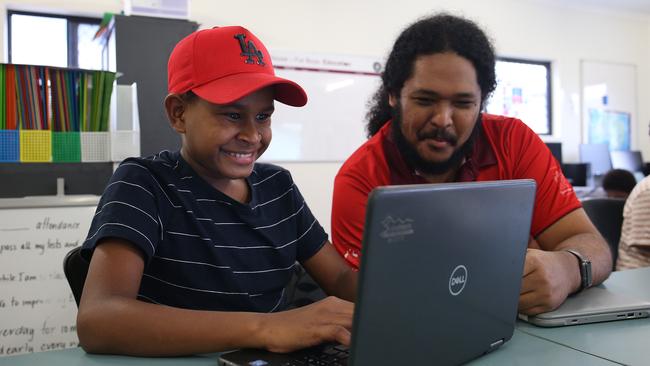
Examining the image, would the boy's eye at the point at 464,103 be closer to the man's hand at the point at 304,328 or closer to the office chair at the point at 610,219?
the man's hand at the point at 304,328

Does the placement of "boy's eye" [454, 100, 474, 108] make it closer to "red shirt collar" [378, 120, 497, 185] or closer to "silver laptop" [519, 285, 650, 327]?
"red shirt collar" [378, 120, 497, 185]

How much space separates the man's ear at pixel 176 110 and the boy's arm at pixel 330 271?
409 millimetres

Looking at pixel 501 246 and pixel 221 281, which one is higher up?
pixel 501 246

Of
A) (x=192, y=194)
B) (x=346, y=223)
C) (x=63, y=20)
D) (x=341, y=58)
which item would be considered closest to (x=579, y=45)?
(x=341, y=58)

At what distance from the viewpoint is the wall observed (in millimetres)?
4004

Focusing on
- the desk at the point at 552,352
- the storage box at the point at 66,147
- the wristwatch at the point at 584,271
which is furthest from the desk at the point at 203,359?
the storage box at the point at 66,147

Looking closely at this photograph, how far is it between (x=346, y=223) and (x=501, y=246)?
647 mm

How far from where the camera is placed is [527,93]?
534 cm

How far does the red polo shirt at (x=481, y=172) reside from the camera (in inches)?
52.9

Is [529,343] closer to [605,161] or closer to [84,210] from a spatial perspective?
[84,210]

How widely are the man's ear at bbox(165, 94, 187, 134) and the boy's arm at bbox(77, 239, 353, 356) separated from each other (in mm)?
417

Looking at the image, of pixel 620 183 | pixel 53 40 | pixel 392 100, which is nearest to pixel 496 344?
pixel 392 100

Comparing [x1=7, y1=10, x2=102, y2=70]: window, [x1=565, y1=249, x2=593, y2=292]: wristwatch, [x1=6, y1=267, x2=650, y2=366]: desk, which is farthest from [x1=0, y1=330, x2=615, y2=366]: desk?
[x1=7, y1=10, x2=102, y2=70]: window

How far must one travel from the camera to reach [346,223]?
1.33m
